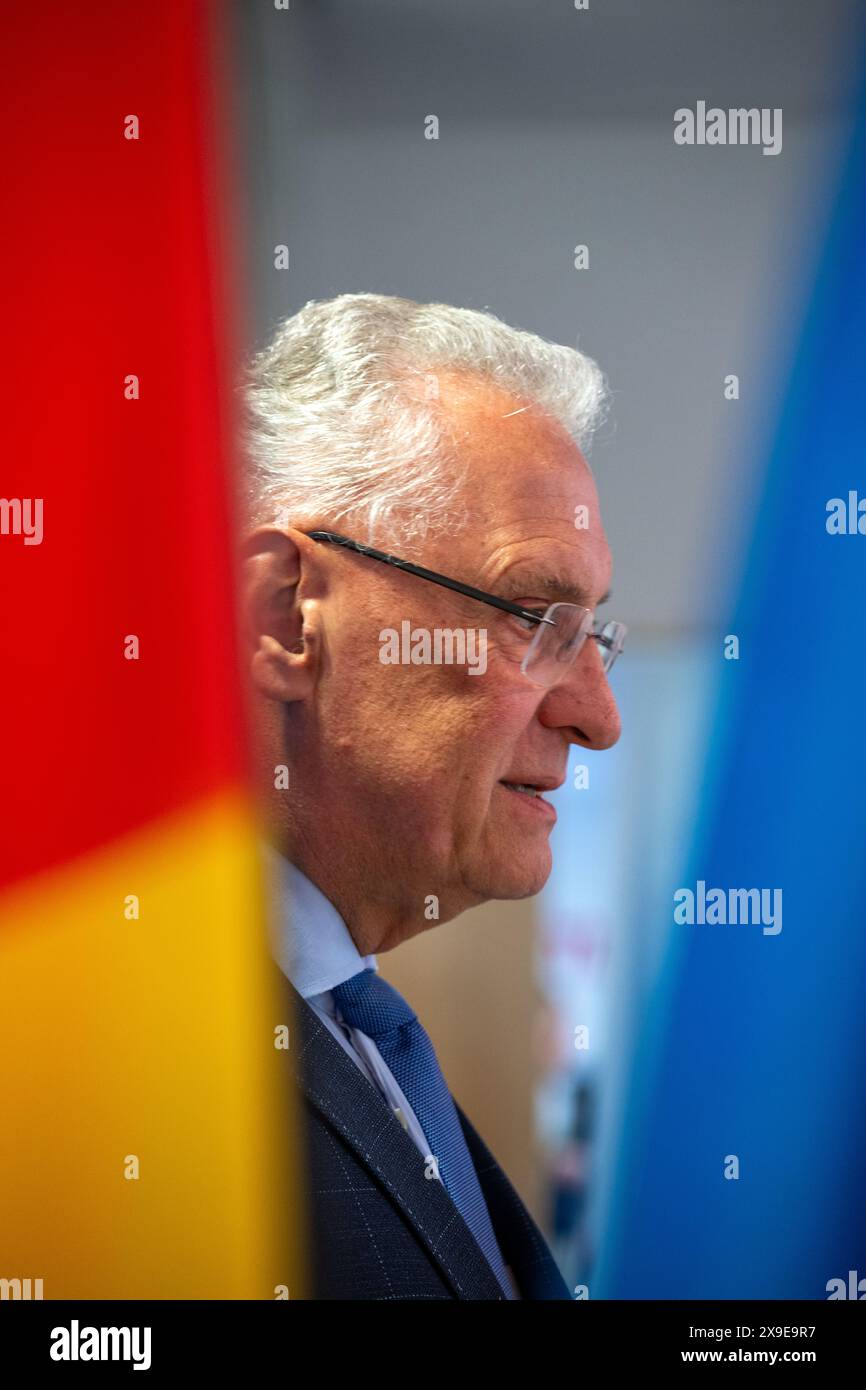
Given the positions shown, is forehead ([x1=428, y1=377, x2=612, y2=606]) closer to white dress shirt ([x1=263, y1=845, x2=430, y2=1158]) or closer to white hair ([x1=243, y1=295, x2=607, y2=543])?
white hair ([x1=243, y1=295, x2=607, y2=543])

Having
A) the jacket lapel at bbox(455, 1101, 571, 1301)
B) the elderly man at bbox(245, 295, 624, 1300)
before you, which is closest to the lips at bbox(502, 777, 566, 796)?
the elderly man at bbox(245, 295, 624, 1300)

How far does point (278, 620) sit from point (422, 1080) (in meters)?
0.72

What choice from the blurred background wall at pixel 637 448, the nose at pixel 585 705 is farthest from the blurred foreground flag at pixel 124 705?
the nose at pixel 585 705

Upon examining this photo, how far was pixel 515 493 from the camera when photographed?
6.20ft

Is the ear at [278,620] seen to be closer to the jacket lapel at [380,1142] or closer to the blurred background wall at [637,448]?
the blurred background wall at [637,448]

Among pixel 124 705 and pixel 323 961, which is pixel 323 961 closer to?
pixel 323 961

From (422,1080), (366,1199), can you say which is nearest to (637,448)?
(422,1080)

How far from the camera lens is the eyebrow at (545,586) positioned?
6.17 ft

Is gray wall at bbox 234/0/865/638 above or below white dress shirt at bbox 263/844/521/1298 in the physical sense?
above

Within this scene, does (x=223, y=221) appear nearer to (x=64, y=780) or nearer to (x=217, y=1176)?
(x=64, y=780)

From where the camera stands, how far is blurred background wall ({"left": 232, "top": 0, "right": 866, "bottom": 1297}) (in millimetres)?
2012

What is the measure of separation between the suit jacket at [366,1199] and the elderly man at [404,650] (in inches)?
0.9

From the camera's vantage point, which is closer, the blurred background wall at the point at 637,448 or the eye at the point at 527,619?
the eye at the point at 527,619

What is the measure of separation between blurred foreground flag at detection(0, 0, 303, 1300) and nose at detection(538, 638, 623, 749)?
1.61 ft
